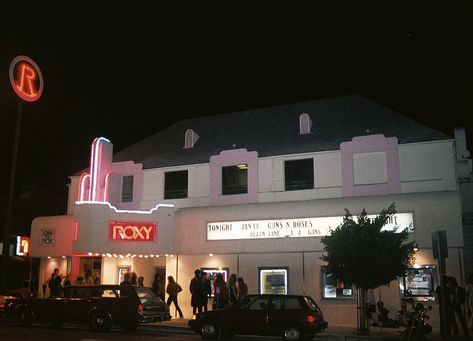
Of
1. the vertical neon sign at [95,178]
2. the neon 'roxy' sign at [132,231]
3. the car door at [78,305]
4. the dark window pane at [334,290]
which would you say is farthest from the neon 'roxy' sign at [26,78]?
the dark window pane at [334,290]

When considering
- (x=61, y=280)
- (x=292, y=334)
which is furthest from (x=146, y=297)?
(x=61, y=280)

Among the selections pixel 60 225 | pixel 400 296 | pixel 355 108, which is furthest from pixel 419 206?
pixel 60 225

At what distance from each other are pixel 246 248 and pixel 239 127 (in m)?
7.18

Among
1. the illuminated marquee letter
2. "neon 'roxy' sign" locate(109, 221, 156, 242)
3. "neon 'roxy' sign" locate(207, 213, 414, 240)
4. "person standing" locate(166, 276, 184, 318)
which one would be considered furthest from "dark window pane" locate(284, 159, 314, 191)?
the illuminated marquee letter

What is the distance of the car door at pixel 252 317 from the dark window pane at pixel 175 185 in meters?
9.77

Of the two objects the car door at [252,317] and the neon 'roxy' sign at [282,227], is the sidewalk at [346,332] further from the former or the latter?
the neon 'roxy' sign at [282,227]

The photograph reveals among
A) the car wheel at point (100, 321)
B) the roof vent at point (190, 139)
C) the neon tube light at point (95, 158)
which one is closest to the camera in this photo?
the car wheel at point (100, 321)

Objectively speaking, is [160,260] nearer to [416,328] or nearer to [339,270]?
[339,270]

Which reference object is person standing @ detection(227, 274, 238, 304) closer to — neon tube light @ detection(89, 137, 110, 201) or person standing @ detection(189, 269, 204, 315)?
person standing @ detection(189, 269, 204, 315)

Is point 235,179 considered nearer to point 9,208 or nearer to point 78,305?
point 78,305

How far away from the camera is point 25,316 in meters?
17.4

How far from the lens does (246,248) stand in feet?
70.5

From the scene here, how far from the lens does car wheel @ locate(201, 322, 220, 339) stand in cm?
1493

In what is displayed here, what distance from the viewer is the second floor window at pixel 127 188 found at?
2525 centimetres
